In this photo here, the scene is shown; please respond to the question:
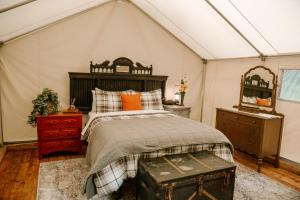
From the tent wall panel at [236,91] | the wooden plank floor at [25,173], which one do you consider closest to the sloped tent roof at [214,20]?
the tent wall panel at [236,91]

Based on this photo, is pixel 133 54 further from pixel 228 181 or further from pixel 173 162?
pixel 228 181

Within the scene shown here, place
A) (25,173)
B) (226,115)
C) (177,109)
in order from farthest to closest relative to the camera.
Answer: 1. (177,109)
2. (226,115)
3. (25,173)

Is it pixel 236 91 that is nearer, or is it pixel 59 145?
pixel 59 145

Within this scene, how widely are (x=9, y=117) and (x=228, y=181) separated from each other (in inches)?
131

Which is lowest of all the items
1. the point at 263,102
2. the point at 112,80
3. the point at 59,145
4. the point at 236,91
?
the point at 59,145

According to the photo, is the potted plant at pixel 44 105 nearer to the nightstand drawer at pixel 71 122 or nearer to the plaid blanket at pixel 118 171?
the nightstand drawer at pixel 71 122

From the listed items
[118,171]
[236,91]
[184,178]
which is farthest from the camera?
[236,91]

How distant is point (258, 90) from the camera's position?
365 centimetres

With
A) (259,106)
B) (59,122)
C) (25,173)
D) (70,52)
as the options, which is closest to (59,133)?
(59,122)

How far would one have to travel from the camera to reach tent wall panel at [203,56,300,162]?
126 inches

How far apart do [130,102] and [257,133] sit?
6.32 feet

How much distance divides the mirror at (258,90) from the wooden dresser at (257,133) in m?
0.26

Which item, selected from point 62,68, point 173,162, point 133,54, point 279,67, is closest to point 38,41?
point 62,68

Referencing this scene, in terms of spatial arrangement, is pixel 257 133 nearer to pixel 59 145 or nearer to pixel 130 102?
pixel 130 102
